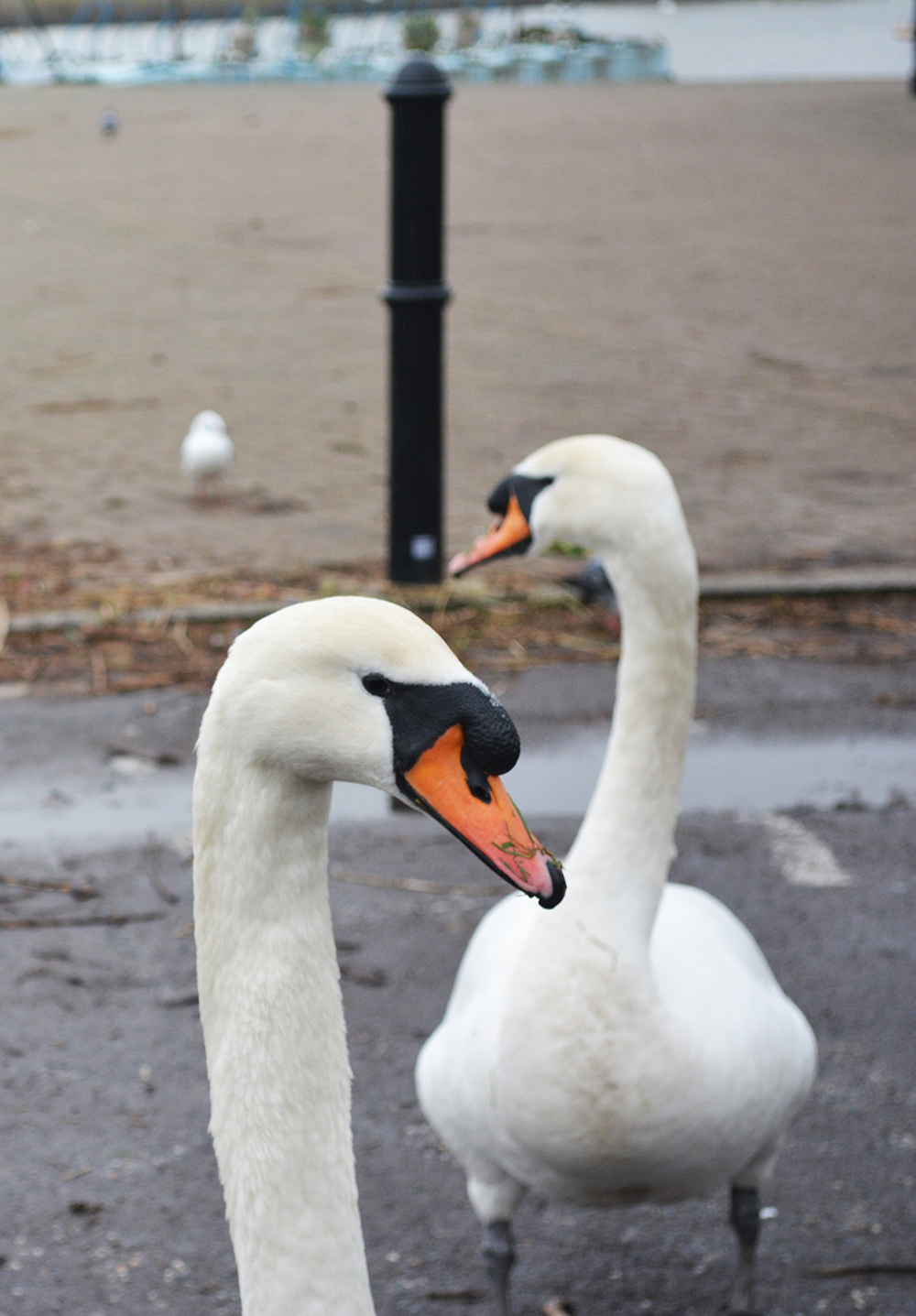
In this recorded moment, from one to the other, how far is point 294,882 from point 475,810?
25 centimetres

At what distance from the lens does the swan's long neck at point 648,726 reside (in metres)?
2.60

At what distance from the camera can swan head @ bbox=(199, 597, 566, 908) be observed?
1.55 meters

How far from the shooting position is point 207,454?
6.84 m

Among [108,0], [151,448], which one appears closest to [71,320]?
[151,448]

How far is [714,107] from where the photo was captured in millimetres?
28016

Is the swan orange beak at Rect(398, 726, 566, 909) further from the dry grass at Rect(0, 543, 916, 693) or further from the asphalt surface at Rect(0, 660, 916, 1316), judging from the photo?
the dry grass at Rect(0, 543, 916, 693)

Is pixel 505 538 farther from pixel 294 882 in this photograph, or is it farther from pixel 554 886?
pixel 554 886

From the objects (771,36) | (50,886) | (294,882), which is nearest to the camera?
(294,882)

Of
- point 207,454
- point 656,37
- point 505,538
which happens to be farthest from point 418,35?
point 656,37

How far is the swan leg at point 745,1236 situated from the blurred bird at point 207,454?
15.7 feet

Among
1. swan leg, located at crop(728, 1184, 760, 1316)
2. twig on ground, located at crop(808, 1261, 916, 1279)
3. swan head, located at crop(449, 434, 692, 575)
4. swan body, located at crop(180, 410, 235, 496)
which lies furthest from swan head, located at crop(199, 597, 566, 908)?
swan body, located at crop(180, 410, 235, 496)

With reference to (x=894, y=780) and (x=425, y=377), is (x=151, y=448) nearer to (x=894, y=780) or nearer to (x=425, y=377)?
(x=425, y=377)

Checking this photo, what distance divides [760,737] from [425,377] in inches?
69.1

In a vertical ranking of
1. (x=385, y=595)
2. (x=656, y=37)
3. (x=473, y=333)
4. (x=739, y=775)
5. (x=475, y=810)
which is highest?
(x=656, y=37)
